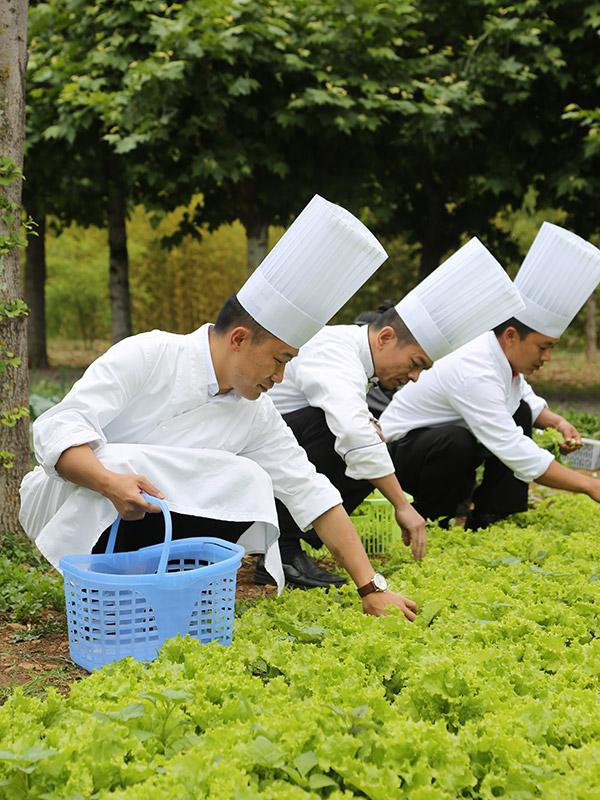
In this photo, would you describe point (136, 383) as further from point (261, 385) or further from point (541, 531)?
point (541, 531)

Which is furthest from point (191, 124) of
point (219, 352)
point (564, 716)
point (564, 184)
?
point (564, 716)

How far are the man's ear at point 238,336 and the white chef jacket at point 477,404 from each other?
2.09 m

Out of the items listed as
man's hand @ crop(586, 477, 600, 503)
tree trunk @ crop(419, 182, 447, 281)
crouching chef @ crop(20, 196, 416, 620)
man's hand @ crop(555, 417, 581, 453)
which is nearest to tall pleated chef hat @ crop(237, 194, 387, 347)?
crouching chef @ crop(20, 196, 416, 620)

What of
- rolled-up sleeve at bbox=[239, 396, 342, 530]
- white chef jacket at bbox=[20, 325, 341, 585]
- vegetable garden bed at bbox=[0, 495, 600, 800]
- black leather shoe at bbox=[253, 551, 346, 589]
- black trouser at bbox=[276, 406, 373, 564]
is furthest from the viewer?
black trouser at bbox=[276, 406, 373, 564]

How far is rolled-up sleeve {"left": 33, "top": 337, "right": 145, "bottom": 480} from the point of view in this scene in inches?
125

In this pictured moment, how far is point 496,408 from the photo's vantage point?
5223 millimetres

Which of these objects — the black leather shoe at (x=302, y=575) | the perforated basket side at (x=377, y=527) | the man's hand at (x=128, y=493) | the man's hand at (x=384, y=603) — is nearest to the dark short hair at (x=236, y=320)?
the man's hand at (x=128, y=493)

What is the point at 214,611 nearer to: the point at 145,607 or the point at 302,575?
the point at 145,607

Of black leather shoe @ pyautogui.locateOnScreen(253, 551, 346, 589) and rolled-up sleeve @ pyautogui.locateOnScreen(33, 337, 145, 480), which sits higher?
rolled-up sleeve @ pyautogui.locateOnScreen(33, 337, 145, 480)

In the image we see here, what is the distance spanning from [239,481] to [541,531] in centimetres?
231

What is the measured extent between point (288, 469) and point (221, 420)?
32 cm

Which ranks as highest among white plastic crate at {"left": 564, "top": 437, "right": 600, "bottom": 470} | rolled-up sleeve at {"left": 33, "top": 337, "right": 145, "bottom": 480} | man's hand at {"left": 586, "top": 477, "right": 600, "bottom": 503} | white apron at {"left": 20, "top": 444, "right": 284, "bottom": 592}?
rolled-up sleeve at {"left": 33, "top": 337, "right": 145, "bottom": 480}

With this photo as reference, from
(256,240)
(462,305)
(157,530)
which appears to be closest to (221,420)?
(157,530)

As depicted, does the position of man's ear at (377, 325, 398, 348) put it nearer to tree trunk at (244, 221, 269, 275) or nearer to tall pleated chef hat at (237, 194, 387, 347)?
tall pleated chef hat at (237, 194, 387, 347)
